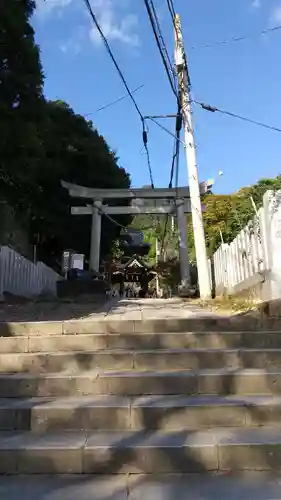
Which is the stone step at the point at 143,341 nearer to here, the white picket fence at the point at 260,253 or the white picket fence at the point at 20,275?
the white picket fence at the point at 260,253

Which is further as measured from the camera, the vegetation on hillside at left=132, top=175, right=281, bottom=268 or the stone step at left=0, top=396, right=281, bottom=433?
the vegetation on hillside at left=132, top=175, right=281, bottom=268

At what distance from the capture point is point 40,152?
34.8ft

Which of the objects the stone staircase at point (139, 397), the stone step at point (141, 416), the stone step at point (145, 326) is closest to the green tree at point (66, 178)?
the stone step at point (145, 326)

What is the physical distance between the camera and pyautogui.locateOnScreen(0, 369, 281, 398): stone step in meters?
3.36

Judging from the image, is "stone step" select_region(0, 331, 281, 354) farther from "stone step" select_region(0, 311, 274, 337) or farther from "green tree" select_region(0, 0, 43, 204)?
"green tree" select_region(0, 0, 43, 204)

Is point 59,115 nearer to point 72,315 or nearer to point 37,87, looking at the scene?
point 37,87

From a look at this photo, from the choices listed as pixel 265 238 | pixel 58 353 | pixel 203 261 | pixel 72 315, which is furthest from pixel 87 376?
pixel 203 261

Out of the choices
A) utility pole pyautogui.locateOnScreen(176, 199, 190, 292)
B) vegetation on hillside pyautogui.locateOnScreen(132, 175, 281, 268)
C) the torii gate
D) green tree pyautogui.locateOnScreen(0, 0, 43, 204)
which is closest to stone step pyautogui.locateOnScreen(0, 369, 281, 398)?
green tree pyautogui.locateOnScreen(0, 0, 43, 204)

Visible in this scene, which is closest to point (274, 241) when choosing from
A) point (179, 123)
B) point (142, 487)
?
point (142, 487)

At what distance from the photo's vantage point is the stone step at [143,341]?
4.03 m

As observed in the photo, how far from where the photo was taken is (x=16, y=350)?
404 centimetres

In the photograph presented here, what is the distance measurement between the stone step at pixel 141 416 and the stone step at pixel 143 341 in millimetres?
977

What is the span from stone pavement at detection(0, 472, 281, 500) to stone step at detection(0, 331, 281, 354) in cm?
155

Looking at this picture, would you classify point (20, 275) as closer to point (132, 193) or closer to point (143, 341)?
point (143, 341)
